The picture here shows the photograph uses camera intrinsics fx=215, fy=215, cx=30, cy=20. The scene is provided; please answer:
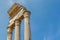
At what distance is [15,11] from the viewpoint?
37.3m

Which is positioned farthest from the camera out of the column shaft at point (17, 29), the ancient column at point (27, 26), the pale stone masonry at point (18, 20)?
the column shaft at point (17, 29)

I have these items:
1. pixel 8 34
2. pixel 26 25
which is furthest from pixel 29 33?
pixel 8 34

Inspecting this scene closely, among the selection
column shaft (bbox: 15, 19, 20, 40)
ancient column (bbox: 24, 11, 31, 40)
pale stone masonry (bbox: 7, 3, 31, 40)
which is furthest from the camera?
column shaft (bbox: 15, 19, 20, 40)

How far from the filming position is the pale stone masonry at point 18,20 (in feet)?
108

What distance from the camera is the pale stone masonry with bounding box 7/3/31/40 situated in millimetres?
32844

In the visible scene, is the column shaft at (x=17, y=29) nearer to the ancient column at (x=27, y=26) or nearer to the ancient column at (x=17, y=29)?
the ancient column at (x=17, y=29)

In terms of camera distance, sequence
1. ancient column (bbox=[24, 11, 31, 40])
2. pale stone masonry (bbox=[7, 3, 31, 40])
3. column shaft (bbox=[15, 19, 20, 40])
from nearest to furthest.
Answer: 1. ancient column (bbox=[24, 11, 31, 40])
2. pale stone masonry (bbox=[7, 3, 31, 40])
3. column shaft (bbox=[15, 19, 20, 40])

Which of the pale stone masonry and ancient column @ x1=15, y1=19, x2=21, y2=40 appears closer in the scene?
the pale stone masonry

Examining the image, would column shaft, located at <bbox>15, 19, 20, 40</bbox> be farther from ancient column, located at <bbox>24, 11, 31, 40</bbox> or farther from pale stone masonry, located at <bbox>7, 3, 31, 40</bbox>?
ancient column, located at <bbox>24, 11, 31, 40</bbox>

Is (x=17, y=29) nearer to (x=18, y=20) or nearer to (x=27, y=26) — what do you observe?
(x=18, y=20)

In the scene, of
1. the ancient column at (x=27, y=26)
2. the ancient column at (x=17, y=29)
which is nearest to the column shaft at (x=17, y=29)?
the ancient column at (x=17, y=29)

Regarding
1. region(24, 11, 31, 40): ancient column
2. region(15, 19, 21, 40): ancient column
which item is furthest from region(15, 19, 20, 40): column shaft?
region(24, 11, 31, 40): ancient column

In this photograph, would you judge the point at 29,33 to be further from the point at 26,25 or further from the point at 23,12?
the point at 23,12

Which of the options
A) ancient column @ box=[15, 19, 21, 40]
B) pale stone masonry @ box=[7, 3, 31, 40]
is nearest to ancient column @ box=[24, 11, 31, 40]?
pale stone masonry @ box=[7, 3, 31, 40]
